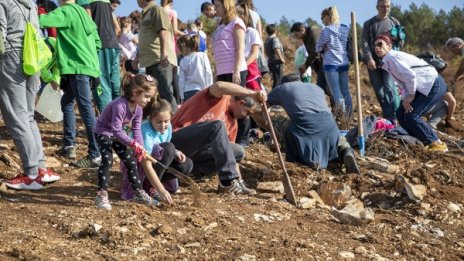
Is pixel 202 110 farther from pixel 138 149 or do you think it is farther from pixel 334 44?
pixel 334 44

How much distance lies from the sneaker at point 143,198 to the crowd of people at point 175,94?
0.01 meters

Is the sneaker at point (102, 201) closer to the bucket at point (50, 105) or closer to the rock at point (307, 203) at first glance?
the rock at point (307, 203)

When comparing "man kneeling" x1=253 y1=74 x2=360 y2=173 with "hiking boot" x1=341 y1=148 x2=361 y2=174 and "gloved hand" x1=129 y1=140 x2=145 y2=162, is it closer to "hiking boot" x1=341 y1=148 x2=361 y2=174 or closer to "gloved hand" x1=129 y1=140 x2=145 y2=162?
"hiking boot" x1=341 y1=148 x2=361 y2=174

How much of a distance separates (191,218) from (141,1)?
3.42m

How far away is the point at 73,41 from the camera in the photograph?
21.6ft

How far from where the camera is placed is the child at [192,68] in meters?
8.42

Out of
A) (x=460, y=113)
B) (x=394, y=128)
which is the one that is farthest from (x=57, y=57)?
(x=460, y=113)

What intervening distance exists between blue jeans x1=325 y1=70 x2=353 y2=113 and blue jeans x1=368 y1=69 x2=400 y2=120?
0.36 m

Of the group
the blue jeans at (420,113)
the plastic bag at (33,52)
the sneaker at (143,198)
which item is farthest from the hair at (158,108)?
the blue jeans at (420,113)

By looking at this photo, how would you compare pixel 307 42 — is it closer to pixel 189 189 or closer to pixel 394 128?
pixel 394 128

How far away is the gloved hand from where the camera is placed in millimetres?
5230

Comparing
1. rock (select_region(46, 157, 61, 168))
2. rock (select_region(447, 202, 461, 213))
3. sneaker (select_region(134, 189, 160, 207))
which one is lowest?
rock (select_region(447, 202, 461, 213))

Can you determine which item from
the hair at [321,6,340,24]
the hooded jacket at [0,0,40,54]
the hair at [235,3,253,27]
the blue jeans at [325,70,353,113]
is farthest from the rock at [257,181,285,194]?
the hair at [321,6,340,24]

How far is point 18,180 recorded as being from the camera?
5.78 m
